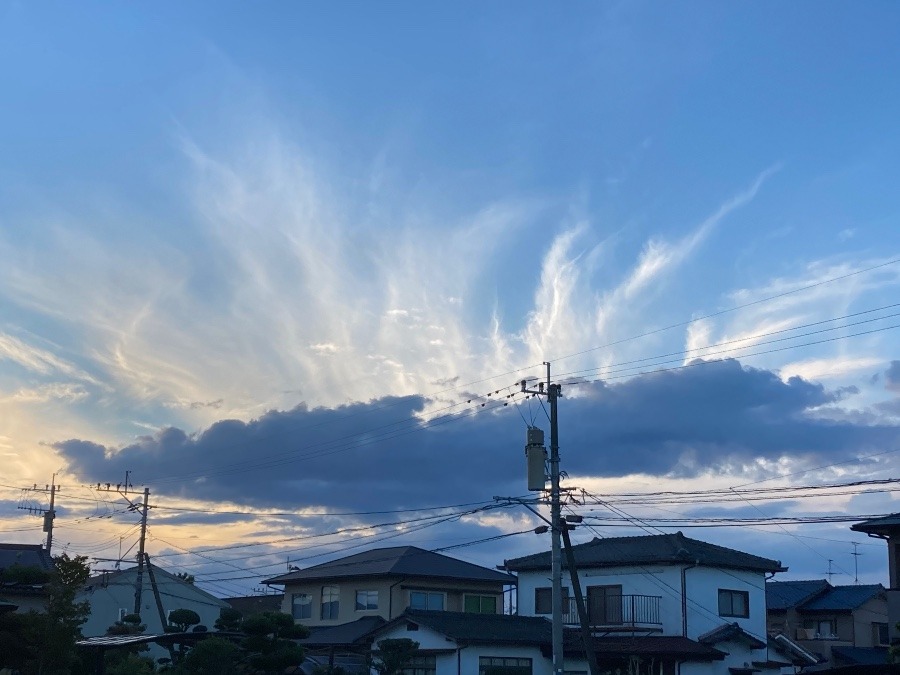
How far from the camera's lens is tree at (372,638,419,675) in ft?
114

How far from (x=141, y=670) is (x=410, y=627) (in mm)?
12476

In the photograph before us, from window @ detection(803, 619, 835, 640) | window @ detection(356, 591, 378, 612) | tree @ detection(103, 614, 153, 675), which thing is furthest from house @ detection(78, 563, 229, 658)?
window @ detection(803, 619, 835, 640)

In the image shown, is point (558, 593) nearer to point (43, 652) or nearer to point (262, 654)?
point (262, 654)

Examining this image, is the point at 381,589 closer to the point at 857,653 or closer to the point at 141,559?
the point at 141,559

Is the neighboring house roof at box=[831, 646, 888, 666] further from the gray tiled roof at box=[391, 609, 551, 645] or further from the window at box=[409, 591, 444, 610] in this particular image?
the window at box=[409, 591, 444, 610]

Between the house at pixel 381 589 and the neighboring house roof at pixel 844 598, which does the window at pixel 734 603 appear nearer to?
the house at pixel 381 589

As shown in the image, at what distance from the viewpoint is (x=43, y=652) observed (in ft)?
93.1

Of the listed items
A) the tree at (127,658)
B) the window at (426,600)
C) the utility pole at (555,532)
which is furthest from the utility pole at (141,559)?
the utility pole at (555,532)

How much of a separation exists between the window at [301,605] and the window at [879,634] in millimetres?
31201

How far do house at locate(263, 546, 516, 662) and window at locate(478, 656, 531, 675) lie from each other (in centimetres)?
677

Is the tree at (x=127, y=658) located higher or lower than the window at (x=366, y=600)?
lower

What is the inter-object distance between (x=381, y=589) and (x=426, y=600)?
2.39 metres

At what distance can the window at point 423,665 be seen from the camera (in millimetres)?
37719

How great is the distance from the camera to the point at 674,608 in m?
39.8
